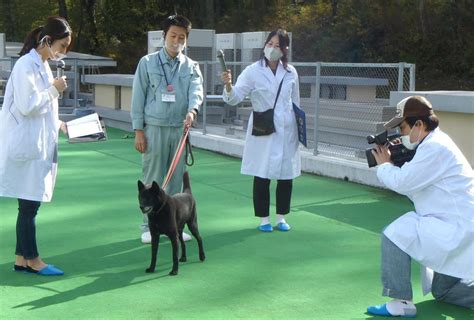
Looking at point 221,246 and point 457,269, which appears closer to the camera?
point 457,269

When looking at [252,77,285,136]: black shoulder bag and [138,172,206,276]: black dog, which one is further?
[252,77,285,136]: black shoulder bag

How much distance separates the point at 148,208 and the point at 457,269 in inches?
81.9

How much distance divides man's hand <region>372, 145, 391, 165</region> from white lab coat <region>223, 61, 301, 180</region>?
7.19ft

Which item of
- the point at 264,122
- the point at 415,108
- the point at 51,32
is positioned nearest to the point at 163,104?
the point at 264,122

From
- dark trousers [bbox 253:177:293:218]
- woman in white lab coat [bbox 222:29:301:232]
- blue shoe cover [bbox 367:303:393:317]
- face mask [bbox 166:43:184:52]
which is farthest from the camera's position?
dark trousers [bbox 253:177:293:218]

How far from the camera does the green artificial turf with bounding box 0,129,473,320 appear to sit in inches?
179

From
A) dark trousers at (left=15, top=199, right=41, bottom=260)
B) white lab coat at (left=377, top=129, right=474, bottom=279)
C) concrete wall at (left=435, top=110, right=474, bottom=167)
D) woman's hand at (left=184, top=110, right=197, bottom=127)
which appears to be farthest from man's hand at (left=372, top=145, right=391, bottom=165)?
concrete wall at (left=435, top=110, right=474, bottom=167)

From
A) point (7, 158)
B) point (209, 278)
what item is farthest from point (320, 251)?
point (7, 158)

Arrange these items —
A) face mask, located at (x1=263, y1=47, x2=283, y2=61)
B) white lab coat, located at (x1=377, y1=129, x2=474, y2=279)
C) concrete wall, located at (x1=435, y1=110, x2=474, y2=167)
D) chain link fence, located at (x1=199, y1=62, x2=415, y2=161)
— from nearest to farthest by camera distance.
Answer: white lab coat, located at (x1=377, y1=129, x2=474, y2=279) → face mask, located at (x1=263, y1=47, x2=283, y2=61) → concrete wall, located at (x1=435, y1=110, x2=474, y2=167) → chain link fence, located at (x1=199, y1=62, x2=415, y2=161)

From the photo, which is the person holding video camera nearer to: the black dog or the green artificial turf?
the green artificial turf

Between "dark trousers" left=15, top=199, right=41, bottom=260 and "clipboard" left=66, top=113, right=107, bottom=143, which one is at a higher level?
"clipboard" left=66, top=113, right=107, bottom=143

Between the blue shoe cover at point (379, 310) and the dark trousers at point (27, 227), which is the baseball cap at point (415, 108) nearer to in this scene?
the blue shoe cover at point (379, 310)

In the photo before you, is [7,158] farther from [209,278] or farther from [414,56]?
[414,56]

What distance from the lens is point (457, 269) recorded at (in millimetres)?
4184
